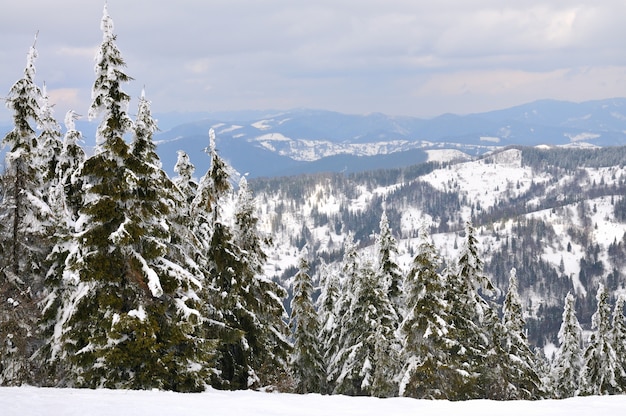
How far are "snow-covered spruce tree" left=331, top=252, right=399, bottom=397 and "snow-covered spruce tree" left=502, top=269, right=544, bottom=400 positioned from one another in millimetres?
7118

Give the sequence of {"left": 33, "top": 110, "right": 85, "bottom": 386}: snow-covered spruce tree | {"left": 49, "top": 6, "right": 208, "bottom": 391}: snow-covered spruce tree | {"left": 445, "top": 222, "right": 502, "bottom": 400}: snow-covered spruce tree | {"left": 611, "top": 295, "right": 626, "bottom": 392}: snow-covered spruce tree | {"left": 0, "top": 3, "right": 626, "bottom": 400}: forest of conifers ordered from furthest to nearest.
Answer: {"left": 611, "top": 295, "right": 626, "bottom": 392}: snow-covered spruce tree
{"left": 445, "top": 222, "right": 502, "bottom": 400}: snow-covered spruce tree
{"left": 33, "top": 110, "right": 85, "bottom": 386}: snow-covered spruce tree
{"left": 0, "top": 3, "right": 626, "bottom": 400}: forest of conifers
{"left": 49, "top": 6, "right": 208, "bottom": 391}: snow-covered spruce tree

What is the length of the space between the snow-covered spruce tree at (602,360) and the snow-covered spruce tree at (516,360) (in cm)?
832

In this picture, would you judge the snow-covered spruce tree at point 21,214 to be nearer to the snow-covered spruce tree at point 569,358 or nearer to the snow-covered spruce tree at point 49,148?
the snow-covered spruce tree at point 49,148

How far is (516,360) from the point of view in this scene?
28297mm

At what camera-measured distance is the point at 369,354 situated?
26328 millimetres

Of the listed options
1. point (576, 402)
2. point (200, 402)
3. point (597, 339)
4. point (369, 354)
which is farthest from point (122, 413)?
point (597, 339)

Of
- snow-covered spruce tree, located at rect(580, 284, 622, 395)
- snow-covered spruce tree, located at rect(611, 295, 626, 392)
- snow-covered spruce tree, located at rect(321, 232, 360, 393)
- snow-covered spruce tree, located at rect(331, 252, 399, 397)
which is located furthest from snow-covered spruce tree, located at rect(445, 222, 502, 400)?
snow-covered spruce tree, located at rect(611, 295, 626, 392)

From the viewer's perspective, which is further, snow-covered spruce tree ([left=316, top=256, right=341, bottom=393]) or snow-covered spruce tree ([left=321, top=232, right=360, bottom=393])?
snow-covered spruce tree ([left=316, top=256, right=341, bottom=393])

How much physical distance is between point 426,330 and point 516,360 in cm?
991

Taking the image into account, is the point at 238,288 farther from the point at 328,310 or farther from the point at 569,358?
the point at 569,358

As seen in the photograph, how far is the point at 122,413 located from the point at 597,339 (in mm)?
37216

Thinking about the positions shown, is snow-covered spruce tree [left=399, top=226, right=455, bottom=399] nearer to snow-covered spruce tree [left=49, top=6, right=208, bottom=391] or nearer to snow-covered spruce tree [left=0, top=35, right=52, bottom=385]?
snow-covered spruce tree [left=49, top=6, right=208, bottom=391]

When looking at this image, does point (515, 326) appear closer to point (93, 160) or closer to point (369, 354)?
point (369, 354)

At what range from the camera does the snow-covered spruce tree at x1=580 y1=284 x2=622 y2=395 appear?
35775 mm
